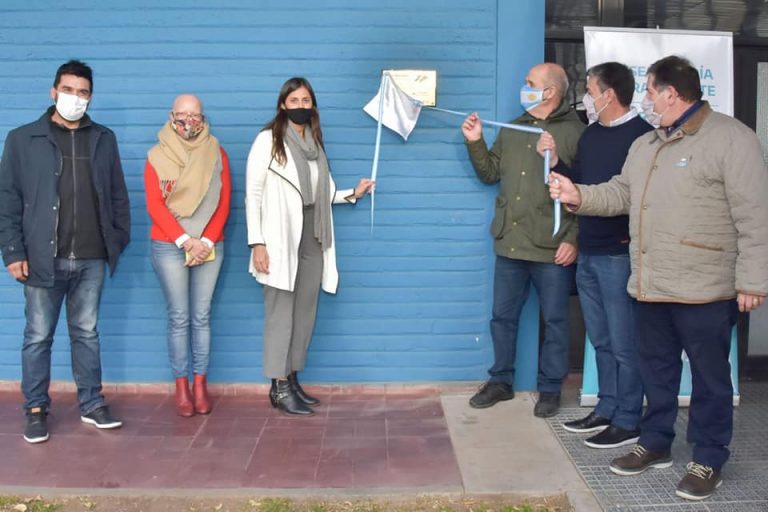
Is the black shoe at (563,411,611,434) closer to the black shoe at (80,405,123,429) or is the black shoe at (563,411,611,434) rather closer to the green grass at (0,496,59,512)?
the black shoe at (80,405,123,429)

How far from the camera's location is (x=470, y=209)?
4.95m

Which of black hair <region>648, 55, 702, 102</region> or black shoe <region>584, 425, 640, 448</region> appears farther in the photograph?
black shoe <region>584, 425, 640, 448</region>

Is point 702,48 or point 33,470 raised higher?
point 702,48

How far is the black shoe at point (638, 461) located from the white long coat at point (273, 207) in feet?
6.87

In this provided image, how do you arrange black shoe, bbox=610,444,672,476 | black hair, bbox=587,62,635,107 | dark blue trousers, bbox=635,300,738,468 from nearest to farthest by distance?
dark blue trousers, bbox=635,300,738,468 < black shoe, bbox=610,444,672,476 < black hair, bbox=587,62,635,107

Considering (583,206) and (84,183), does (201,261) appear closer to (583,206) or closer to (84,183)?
(84,183)

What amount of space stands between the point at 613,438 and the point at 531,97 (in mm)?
2023

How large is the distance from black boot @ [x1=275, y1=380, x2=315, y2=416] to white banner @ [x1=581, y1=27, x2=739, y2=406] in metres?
1.82

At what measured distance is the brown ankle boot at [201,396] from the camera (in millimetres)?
4734

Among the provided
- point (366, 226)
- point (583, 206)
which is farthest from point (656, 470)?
point (366, 226)

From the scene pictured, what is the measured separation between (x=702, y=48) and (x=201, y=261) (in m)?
3.34

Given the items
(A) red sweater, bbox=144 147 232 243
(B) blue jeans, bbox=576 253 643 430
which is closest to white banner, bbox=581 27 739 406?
(B) blue jeans, bbox=576 253 643 430

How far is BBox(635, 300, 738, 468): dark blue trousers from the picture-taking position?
3531mm

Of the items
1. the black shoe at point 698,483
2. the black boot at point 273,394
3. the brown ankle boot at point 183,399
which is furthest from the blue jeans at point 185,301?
the black shoe at point 698,483
